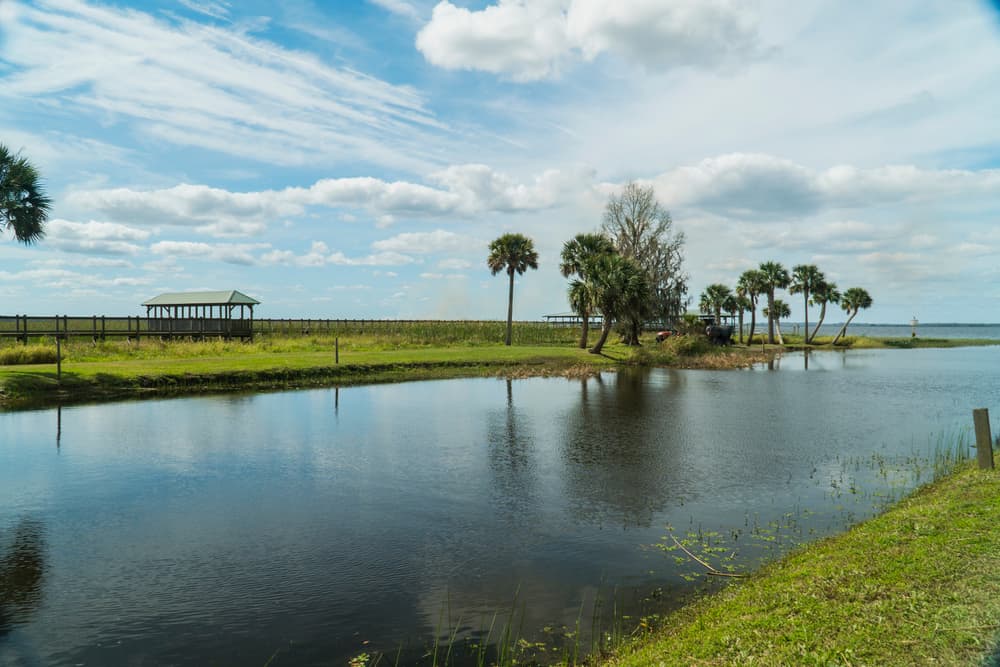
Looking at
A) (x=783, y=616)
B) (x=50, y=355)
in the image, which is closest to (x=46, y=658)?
(x=783, y=616)

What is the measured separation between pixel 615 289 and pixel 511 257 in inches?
512

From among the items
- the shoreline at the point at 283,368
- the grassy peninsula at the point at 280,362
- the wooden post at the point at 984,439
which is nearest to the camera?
the wooden post at the point at 984,439

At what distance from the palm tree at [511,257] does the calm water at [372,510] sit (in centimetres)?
3799

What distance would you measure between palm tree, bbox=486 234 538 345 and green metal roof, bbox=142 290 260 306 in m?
22.9

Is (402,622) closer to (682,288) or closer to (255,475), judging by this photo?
(255,475)

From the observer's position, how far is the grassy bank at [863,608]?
5.59 m

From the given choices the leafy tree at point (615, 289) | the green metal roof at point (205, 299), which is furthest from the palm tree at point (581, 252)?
the green metal roof at point (205, 299)

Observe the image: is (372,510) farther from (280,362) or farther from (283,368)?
(280,362)

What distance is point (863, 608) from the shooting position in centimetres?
638

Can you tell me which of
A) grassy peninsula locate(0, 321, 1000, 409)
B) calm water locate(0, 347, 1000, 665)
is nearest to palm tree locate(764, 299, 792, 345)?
grassy peninsula locate(0, 321, 1000, 409)

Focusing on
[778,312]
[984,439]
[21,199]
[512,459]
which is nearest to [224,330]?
[21,199]

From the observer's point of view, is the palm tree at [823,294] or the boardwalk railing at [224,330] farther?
the palm tree at [823,294]

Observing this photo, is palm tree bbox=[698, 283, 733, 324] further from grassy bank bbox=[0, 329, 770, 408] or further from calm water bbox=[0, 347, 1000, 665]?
calm water bbox=[0, 347, 1000, 665]

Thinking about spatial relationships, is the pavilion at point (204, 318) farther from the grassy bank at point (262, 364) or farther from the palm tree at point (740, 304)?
the palm tree at point (740, 304)
